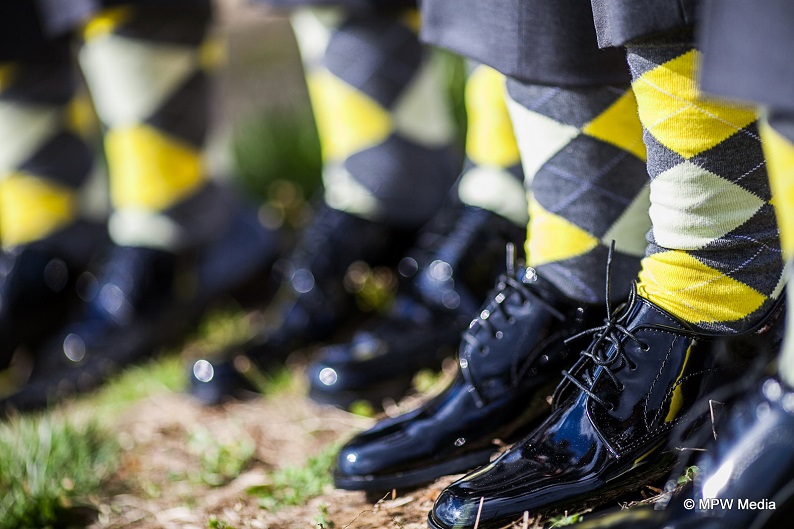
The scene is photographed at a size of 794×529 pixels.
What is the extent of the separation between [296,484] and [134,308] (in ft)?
2.44

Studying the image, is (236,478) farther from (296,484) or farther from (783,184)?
(783,184)

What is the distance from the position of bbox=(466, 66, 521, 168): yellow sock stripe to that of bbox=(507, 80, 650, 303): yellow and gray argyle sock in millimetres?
245

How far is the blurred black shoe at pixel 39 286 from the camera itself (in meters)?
1.58

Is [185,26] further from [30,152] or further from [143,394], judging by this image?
[143,394]

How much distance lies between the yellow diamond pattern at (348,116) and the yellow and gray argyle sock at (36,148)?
628 millimetres

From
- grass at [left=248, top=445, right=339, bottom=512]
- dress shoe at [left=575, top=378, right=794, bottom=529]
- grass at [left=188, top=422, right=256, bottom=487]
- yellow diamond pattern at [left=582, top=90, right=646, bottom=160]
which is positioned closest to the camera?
dress shoe at [left=575, top=378, right=794, bottom=529]

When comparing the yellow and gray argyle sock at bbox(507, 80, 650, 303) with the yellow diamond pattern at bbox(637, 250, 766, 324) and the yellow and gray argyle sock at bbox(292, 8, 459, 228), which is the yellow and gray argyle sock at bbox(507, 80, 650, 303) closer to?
the yellow diamond pattern at bbox(637, 250, 766, 324)

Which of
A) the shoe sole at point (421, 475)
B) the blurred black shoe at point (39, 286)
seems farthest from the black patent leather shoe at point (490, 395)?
the blurred black shoe at point (39, 286)

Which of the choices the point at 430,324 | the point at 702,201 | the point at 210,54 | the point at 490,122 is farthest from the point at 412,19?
the point at 702,201

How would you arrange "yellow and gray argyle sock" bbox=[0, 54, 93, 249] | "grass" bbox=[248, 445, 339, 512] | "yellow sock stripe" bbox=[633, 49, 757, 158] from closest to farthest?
"yellow sock stripe" bbox=[633, 49, 757, 158], "grass" bbox=[248, 445, 339, 512], "yellow and gray argyle sock" bbox=[0, 54, 93, 249]

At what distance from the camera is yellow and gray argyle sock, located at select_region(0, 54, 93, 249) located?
1.62 meters

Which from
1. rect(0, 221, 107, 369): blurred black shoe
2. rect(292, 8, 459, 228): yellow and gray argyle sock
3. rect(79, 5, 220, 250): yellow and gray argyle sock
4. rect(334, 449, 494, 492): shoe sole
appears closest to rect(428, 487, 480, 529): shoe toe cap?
rect(334, 449, 494, 492): shoe sole

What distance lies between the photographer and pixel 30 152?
1.64m

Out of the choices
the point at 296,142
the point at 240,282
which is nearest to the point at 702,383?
the point at 240,282
